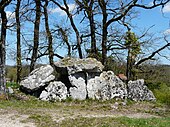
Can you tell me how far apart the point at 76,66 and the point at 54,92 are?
149 centimetres

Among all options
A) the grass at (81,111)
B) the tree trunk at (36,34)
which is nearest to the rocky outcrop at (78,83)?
the grass at (81,111)

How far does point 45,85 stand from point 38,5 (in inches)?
261

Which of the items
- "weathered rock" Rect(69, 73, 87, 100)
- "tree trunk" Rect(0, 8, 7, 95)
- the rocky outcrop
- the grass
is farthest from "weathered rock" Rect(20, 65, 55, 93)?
"tree trunk" Rect(0, 8, 7, 95)

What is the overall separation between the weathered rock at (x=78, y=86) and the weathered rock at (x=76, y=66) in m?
0.29

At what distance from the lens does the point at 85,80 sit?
1451cm

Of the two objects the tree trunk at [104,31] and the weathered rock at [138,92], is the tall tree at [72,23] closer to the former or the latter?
the tree trunk at [104,31]

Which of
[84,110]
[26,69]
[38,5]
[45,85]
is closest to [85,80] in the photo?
[45,85]

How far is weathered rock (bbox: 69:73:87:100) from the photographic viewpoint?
1405 cm

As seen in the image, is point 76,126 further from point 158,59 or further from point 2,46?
point 158,59

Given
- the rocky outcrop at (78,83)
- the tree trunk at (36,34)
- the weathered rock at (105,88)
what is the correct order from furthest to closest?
the tree trunk at (36,34), the weathered rock at (105,88), the rocky outcrop at (78,83)

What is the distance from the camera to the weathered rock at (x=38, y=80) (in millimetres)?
14195

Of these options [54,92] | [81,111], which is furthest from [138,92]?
[81,111]

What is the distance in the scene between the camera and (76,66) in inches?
558

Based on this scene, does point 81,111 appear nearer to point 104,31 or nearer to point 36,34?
point 104,31
